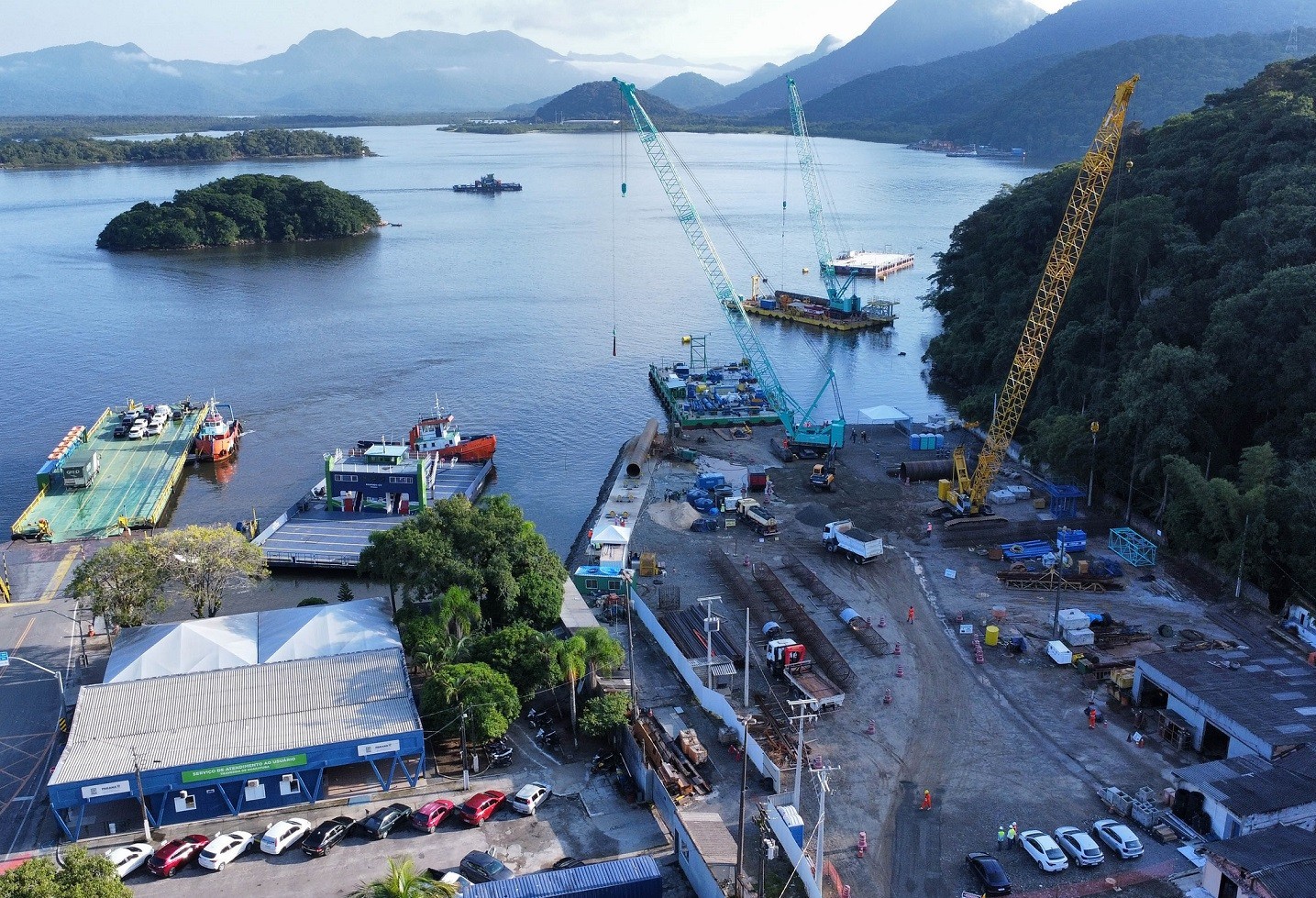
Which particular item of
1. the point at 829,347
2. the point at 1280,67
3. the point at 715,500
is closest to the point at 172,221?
the point at 829,347

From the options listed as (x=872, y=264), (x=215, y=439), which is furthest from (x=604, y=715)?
(x=872, y=264)

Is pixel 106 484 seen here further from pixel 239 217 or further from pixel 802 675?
pixel 239 217

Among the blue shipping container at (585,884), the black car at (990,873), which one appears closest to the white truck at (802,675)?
the black car at (990,873)

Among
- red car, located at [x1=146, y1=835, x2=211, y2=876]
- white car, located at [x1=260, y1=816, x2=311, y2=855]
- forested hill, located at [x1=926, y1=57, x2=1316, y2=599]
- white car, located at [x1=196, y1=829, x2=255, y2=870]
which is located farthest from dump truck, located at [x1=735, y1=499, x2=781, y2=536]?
red car, located at [x1=146, y1=835, x2=211, y2=876]

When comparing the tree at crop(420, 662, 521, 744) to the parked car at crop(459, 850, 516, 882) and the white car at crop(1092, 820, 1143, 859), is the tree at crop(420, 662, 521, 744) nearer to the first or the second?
the parked car at crop(459, 850, 516, 882)

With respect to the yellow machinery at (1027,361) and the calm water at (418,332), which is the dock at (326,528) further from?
the yellow machinery at (1027,361)
